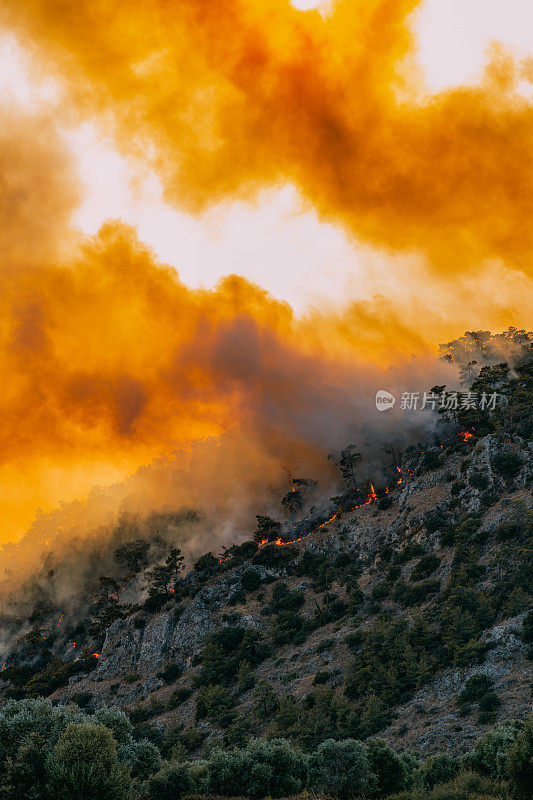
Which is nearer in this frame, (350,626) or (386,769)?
(386,769)

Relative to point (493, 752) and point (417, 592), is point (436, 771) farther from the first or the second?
point (417, 592)

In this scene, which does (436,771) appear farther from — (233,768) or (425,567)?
(425,567)

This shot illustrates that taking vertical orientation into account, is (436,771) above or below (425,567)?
below

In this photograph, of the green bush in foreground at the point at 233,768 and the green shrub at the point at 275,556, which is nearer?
the green bush in foreground at the point at 233,768

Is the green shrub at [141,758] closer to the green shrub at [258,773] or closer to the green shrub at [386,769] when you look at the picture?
the green shrub at [258,773]

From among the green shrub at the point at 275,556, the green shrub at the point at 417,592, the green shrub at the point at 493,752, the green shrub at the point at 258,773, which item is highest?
the green shrub at the point at 275,556

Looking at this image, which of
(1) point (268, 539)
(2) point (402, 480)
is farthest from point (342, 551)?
(1) point (268, 539)

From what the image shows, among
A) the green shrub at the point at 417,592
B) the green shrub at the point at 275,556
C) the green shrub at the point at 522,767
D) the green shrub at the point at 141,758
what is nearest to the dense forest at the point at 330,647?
the green shrub at the point at 522,767

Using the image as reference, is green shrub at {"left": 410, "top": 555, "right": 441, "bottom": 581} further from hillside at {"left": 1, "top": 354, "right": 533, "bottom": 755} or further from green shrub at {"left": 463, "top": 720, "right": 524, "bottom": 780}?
green shrub at {"left": 463, "top": 720, "right": 524, "bottom": 780}

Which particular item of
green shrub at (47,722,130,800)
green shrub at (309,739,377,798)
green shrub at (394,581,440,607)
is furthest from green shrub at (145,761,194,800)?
green shrub at (394,581,440,607)

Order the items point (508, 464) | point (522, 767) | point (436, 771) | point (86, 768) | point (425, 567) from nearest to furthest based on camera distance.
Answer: point (522, 767), point (86, 768), point (436, 771), point (425, 567), point (508, 464)

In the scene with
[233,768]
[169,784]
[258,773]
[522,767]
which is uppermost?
[522,767]

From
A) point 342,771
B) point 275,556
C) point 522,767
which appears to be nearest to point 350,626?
point 275,556

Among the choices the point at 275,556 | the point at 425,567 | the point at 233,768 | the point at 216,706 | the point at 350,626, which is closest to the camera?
the point at 233,768
